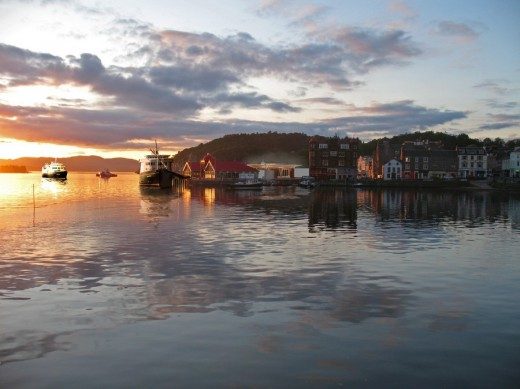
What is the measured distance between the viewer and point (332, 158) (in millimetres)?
173625

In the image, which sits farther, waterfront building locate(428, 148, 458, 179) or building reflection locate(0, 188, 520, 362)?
waterfront building locate(428, 148, 458, 179)

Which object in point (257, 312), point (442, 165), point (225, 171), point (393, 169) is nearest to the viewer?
point (257, 312)

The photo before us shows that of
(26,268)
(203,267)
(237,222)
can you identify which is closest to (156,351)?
(203,267)

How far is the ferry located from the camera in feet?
456

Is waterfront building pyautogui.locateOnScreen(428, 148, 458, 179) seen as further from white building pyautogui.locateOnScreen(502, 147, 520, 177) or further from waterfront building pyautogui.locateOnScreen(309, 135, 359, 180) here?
waterfront building pyautogui.locateOnScreen(309, 135, 359, 180)

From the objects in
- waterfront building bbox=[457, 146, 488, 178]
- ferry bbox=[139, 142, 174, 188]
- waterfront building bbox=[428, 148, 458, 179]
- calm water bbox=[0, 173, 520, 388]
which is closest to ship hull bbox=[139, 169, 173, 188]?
ferry bbox=[139, 142, 174, 188]

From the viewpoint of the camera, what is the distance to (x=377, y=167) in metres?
176

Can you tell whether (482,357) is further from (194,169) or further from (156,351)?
(194,169)

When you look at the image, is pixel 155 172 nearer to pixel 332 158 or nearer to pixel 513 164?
pixel 332 158

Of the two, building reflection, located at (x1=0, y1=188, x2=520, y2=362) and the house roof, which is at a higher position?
the house roof

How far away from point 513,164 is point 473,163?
43.9 ft

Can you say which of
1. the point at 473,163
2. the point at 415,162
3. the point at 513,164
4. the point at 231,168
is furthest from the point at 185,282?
the point at 513,164

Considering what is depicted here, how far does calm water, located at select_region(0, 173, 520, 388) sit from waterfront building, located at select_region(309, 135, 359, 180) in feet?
454

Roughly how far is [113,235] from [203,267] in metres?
14.2
